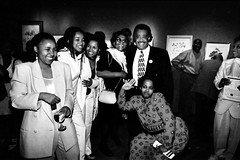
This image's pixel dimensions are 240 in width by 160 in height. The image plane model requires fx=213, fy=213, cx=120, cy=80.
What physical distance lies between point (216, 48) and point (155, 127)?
3.55 meters

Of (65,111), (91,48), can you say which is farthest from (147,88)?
(65,111)

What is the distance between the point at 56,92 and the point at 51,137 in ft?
1.43

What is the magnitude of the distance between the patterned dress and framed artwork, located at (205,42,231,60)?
3.31 m

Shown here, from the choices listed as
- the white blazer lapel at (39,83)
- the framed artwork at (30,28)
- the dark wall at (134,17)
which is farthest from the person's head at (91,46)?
the framed artwork at (30,28)

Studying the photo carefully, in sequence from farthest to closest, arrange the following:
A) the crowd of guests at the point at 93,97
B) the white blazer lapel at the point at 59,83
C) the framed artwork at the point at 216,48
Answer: the framed artwork at the point at 216,48 → the white blazer lapel at the point at 59,83 → the crowd of guests at the point at 93,97

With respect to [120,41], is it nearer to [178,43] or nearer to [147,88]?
[147,88]

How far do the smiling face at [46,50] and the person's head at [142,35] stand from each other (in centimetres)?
114

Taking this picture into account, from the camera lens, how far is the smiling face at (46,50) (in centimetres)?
205

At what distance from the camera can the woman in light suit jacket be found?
1.93 metres

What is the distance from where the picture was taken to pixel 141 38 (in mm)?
2787

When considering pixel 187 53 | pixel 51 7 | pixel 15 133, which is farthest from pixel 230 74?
pixel 51 7

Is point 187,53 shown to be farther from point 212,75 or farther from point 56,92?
point 56,92

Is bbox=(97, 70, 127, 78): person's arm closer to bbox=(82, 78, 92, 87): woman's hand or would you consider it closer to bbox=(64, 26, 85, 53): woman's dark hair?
bbox=(82, 78, 92, 87): woman's hand

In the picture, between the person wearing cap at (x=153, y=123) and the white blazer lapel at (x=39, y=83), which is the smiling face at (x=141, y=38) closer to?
the person wearing cap at (x=153, y=123)
